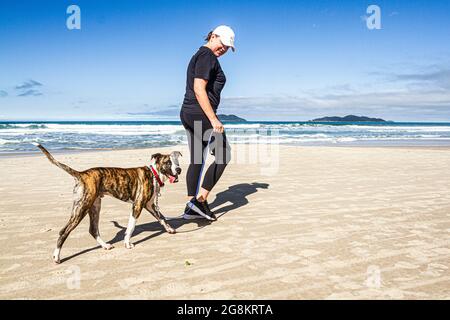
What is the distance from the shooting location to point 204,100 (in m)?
4.86

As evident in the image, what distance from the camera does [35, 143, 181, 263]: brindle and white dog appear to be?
3.78 metres

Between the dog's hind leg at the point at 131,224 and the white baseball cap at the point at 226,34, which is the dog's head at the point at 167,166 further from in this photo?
the white baseball cap at the point at 226,34

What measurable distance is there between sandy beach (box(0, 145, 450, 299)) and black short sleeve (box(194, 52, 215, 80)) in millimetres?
2031

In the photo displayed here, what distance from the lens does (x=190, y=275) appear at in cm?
348

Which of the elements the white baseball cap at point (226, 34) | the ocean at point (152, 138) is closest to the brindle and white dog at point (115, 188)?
the white baseball cap at point (226, 34)

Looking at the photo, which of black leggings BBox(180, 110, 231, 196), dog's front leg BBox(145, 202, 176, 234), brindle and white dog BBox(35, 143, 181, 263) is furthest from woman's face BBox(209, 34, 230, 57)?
dog's front leg BBox(145, 202, 176, 234)

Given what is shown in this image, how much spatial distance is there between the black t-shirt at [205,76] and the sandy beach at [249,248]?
5.53 ft

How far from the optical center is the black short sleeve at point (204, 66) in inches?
192

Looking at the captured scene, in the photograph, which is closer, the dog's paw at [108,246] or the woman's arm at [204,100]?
the dog's paw at [108,246]

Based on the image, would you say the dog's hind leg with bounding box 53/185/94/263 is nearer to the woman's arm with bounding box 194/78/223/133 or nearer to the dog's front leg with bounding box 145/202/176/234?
the dog's front leg with bounding box 145/202/176/234

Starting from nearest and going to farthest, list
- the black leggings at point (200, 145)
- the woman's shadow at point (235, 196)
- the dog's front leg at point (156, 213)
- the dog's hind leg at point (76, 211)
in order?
the dog's hind leg at point (76, 211)
the dog's front leg at point (156, 213)
the black leggings at point (200, 145)
the woman's shadow at point (235, 196)

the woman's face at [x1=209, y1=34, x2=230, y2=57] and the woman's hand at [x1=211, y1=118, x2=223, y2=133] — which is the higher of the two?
the woman's face at [x1=209, y1=34, x2=230, y2=57]
